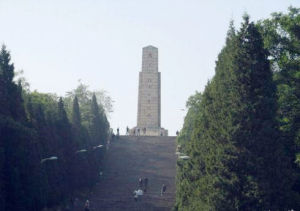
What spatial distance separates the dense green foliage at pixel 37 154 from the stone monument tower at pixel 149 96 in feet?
79.5

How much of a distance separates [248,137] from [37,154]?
1263 cm

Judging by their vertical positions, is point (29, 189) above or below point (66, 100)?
below

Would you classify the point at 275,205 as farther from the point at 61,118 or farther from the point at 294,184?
the point at 61,118

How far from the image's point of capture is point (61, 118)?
4034 cm

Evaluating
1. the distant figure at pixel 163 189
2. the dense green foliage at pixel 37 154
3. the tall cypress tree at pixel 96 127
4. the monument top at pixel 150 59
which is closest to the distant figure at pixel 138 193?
the distant figure at pixel 163 189

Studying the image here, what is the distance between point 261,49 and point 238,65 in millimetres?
1261

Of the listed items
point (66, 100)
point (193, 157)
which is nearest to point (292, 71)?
point (193, 157)

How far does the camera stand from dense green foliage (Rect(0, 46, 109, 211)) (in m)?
29.5

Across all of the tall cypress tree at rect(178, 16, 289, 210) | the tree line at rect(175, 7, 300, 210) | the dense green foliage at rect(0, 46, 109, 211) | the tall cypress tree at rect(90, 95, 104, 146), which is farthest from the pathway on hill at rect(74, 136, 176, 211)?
the tall cypress tree at rect(178, 16, 289, 210)

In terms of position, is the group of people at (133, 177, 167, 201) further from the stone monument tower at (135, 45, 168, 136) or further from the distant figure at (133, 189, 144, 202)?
the stone monument tower at (135, 45, 168, 136)

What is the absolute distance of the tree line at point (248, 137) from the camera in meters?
25.0

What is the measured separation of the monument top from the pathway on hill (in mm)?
12528

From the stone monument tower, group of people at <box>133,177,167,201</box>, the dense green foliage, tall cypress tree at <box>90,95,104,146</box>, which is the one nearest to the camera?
the dense green foliage

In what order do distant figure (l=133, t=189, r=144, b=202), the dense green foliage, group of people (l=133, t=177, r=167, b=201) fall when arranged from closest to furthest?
the dense green foliage
distant figure (l=133, t=189, r=144, b=202)
group of people (l=133, t=177, r=167, b=201)
